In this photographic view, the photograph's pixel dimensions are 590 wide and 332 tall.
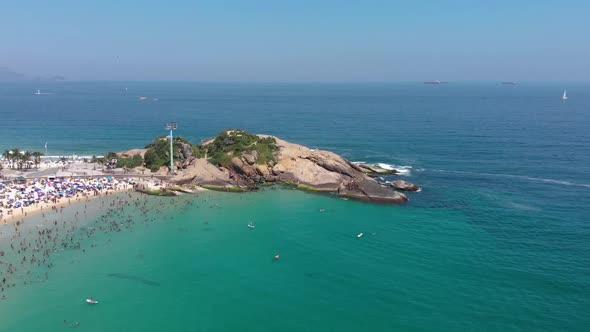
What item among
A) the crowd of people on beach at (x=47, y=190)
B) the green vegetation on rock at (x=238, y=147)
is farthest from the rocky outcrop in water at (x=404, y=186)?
the crowd of people on beach at (x=47, y=190)

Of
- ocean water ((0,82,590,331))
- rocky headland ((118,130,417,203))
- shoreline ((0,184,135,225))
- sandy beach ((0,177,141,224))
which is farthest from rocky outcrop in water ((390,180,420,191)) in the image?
sandy beach ((0,177,141,224))

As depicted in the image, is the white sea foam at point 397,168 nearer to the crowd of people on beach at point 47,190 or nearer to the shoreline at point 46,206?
the crowd of people on beach at point 47,190

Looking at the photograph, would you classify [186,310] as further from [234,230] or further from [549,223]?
[549,223]

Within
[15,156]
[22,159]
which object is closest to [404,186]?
[22,159]

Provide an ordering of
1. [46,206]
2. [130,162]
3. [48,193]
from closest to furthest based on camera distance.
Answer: [46,206], [48,193], [130,162]

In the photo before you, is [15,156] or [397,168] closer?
[15,156]

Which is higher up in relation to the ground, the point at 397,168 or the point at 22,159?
the point at 22,159

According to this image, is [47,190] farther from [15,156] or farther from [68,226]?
[15,156]

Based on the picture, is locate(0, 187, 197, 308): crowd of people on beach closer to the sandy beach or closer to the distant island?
the sandy beach
